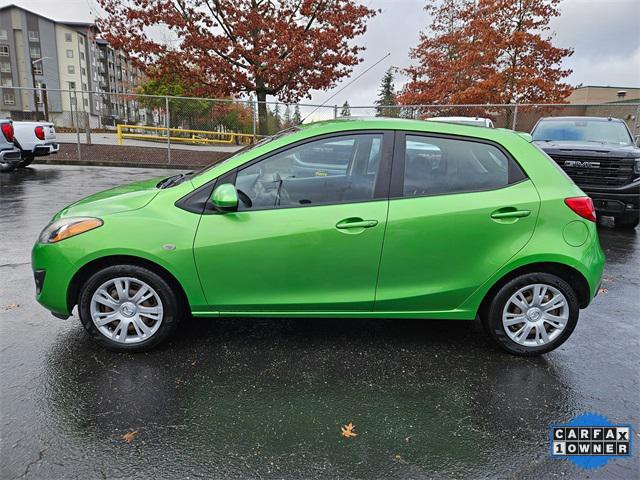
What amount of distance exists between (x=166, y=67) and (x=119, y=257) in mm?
19245

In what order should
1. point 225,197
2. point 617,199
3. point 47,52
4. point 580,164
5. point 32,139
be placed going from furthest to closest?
point 47,52
point 32,139
point 580,164
point 617,199
point 225,197

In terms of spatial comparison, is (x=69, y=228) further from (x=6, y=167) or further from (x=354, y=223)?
(x=6, y=167)

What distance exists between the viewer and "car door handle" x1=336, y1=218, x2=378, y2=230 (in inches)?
127

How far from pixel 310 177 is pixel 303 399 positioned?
1586mm

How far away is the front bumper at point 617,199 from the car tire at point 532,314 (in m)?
5.00

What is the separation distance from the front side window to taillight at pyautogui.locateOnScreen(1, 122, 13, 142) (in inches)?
469

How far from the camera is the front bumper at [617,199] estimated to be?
750cm

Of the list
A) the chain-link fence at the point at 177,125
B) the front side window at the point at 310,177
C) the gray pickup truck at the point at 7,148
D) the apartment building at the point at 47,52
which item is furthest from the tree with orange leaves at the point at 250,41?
the apartment building at the point at 47,52

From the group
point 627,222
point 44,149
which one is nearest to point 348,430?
point 627,222

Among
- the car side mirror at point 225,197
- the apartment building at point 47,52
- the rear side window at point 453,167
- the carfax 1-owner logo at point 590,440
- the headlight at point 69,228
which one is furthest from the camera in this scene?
the apartment building at point 47,52

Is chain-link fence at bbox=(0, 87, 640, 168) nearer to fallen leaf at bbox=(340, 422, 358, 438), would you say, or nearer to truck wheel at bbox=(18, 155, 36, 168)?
truck wheel at bbox=(18, 155, 36, 168)

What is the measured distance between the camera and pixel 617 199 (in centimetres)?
756

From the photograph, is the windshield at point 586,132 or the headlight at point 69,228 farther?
the windshield at point 586,132

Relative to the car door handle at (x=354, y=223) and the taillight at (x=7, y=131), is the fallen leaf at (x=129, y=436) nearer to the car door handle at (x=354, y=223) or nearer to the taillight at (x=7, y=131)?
the car door handle at (x=354, y=223)
